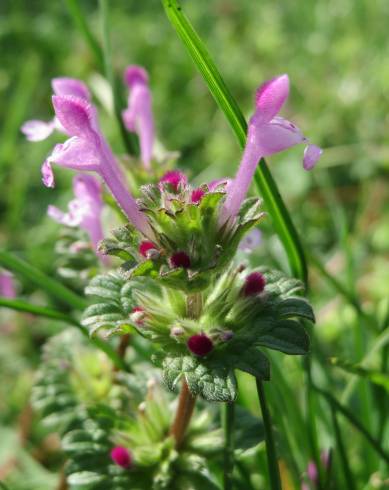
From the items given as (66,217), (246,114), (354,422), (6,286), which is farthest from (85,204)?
(246,114)

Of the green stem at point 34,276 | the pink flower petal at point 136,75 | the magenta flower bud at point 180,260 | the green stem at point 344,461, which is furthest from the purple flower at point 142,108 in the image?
the green stem at point 344,461

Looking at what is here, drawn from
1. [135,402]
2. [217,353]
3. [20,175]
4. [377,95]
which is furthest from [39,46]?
[217,353]

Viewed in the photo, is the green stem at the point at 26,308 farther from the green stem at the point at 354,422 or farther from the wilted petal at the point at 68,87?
the green stem at the point at 354,422

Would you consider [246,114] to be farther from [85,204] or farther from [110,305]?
[110,305]

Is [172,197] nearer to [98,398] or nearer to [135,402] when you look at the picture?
[135,402]

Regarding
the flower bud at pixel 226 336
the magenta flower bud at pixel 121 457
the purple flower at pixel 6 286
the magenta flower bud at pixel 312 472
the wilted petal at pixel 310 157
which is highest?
the wilted petal at pixel 310 157
